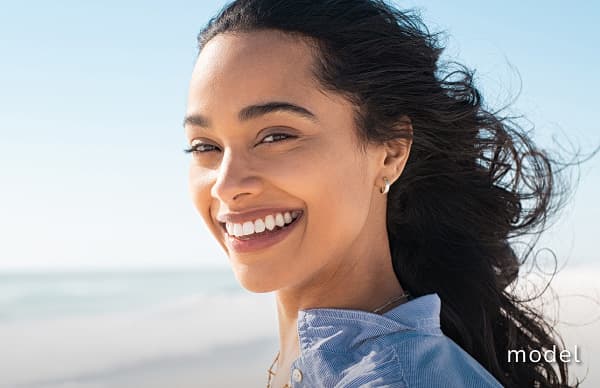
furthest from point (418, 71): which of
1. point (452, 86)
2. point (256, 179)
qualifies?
point (256, 179)

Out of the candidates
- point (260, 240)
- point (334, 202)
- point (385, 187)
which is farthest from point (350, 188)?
point (260, 240)

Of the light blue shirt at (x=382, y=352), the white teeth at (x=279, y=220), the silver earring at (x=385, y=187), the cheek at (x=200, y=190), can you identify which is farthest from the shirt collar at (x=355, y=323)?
the cheek at (x=200, y=190)

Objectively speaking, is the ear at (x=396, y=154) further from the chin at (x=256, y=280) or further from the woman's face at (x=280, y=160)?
the chin at (x=256, y=280)

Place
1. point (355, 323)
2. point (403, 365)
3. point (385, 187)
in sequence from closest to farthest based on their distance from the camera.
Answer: point (403, 365) → point (355, 323) → point (385, 187)

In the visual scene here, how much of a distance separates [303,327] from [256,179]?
0.45 metres

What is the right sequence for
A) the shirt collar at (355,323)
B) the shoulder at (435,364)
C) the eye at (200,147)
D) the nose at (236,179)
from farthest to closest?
the eye at (200,147)
the nose at (236,179)
the shirt collar at (355,323)
the shoulder at (435,364)

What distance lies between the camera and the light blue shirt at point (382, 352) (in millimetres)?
2250

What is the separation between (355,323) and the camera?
2459mm

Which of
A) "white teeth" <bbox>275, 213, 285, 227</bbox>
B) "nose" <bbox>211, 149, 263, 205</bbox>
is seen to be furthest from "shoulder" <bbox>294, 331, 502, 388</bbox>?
"nose" <bbox>211, 149, 263, 205</bbox>

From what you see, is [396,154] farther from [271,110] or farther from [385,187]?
[271,110]

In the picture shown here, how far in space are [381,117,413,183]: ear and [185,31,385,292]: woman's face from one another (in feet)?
0.22

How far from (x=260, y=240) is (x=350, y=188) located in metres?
0.31

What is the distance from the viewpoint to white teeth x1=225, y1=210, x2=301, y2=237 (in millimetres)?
2568

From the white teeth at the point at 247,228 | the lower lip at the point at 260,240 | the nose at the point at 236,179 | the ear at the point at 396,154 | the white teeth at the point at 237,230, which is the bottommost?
the lower lip at the point at 260,240
